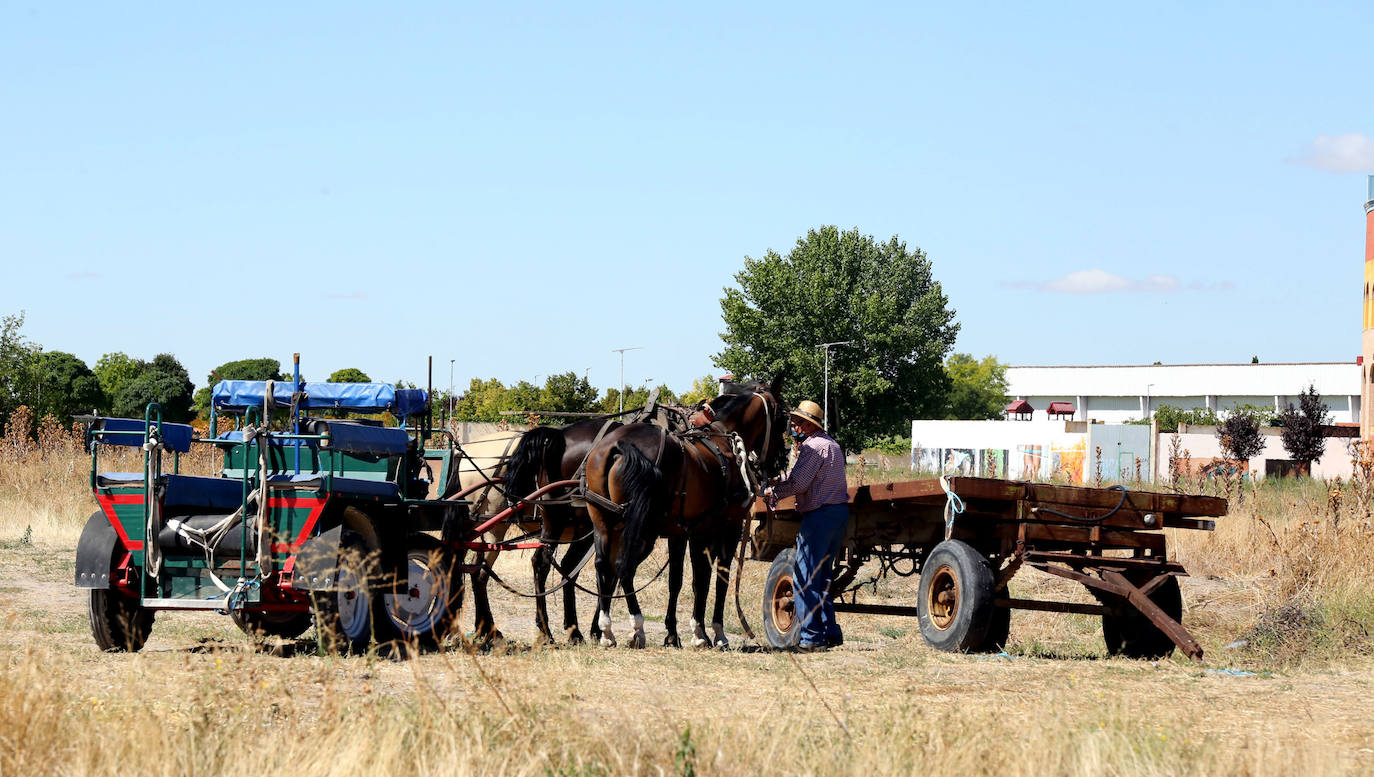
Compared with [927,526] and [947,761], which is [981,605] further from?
[947,761]

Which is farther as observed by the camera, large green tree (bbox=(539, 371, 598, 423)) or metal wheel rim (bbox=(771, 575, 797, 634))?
large green tree (bbox=(539, 371, 598, 423))

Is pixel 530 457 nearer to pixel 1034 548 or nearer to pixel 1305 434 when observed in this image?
pixel 1034 548

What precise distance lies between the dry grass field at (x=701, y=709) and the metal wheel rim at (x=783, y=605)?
126 centimetres

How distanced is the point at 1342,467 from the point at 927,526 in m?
52.5

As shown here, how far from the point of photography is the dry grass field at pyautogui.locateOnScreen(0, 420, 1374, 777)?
5777 mm

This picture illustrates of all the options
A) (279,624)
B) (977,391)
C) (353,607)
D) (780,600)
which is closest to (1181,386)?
(977,391)

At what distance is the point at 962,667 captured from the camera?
909cm

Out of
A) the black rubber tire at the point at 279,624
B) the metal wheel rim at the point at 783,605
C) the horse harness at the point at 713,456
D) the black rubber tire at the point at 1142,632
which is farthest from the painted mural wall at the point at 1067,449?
the black rubber tire at the point at 279,624

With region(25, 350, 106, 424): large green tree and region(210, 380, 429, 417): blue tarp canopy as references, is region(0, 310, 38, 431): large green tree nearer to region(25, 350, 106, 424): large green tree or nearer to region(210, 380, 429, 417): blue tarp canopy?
Result: region(25, 350, 106, 424): large green tree

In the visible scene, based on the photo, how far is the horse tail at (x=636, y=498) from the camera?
428 inches

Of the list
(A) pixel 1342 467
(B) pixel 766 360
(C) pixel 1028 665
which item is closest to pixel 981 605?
(C) pixel 1028 665

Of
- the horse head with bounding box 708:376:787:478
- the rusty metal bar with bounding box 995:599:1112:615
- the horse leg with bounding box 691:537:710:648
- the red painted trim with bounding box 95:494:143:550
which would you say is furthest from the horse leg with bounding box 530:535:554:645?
the rusty metal bar with bounding box 995:599:1112:615

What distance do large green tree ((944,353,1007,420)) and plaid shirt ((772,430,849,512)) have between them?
361 ft

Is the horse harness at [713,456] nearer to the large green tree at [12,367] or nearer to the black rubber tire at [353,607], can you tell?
the black rubber tire at [353,607]
